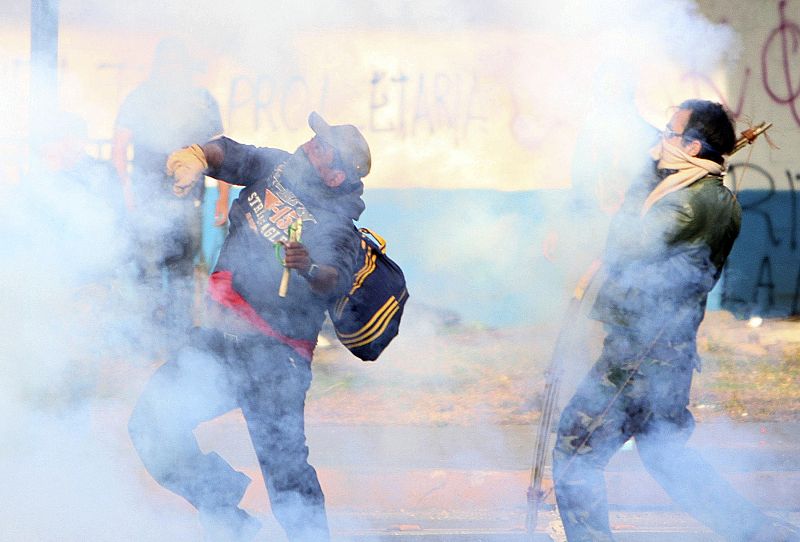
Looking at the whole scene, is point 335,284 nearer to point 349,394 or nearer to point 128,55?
point 128,55

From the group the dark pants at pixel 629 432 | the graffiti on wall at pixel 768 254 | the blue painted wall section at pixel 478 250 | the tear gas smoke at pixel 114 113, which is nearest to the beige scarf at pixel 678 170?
the tear gas smoke at pixel 114 113

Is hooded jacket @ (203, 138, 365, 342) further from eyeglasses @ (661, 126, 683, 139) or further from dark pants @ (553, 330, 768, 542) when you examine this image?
eyeglasses @ (661, 126, 683, 139)

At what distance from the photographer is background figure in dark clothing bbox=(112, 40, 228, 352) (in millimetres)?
4070

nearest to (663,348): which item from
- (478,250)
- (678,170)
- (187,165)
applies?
(678,170)

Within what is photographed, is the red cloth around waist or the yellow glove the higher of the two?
the yellow glove

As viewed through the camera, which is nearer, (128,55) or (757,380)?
(128,55)

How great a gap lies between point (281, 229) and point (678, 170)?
4.80ft

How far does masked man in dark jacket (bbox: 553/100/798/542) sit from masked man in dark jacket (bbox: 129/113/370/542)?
0.94 meters

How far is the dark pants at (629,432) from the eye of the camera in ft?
13.2

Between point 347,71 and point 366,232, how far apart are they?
90 cm

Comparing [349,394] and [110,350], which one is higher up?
[110,350]

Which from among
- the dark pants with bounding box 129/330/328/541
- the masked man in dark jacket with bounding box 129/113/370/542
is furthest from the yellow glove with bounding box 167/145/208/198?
the dark pants with bounding box 129/330/328/541

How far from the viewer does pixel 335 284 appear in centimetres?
357

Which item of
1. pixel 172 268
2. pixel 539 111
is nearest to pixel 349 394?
pixel 172 268
